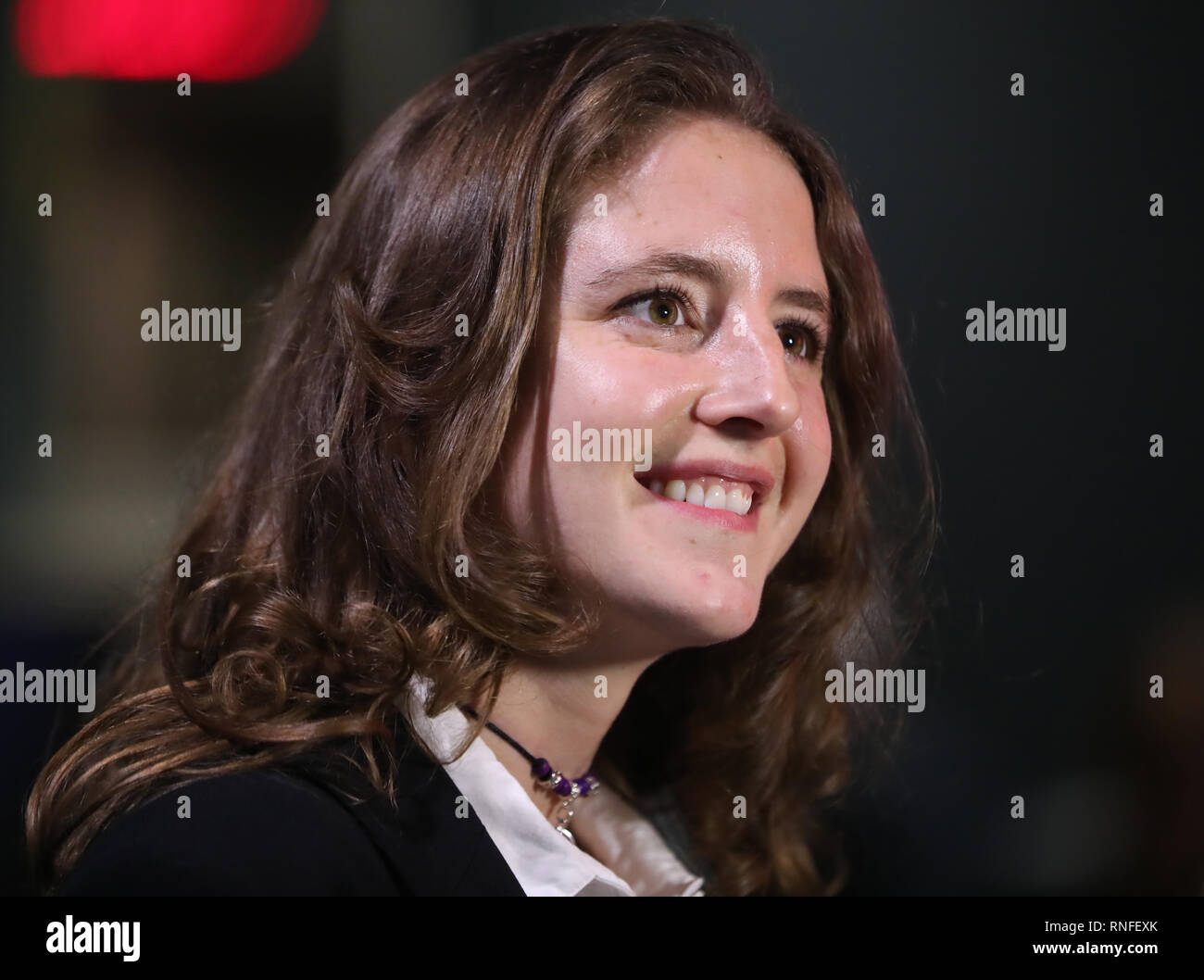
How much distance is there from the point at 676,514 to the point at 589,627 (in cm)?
17

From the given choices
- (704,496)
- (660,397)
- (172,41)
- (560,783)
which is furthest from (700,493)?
(172,41)

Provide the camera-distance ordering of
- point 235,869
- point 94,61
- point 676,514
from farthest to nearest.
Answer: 1. point 94,61
2. point 676,514
3. point 235,869

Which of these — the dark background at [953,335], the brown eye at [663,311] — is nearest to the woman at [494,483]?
the brown eye at [663,311]

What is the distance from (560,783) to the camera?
4.21 ft

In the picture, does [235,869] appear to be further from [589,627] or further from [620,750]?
[620,750]

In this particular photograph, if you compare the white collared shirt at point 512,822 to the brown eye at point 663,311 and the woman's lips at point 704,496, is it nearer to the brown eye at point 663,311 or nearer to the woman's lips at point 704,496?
the woman's lips at point 704,496

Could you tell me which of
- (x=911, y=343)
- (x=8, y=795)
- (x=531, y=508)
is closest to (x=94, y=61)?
(x=531, y=508)

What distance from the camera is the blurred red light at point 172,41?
1.36 m

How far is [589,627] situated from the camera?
3.83 ft

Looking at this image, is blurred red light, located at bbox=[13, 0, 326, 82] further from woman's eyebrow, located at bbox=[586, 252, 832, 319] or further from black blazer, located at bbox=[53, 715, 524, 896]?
black blazer, located at bbox=[53, 715, 524, 896]

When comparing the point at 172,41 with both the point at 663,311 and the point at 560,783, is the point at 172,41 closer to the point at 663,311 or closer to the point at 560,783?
the point at 663,311

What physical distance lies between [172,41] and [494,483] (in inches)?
30.6

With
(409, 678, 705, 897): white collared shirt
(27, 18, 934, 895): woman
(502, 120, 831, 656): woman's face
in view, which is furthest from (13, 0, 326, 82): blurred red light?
(409, 678, 705, 897): white collared shirt

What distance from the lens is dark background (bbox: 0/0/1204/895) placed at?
1.36 metres
